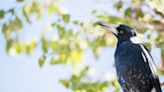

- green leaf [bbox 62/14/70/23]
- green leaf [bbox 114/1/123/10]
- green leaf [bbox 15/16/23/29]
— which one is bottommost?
green leaf [bbox 62/14/70/23]

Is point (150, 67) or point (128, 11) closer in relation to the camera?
point (150, 67)

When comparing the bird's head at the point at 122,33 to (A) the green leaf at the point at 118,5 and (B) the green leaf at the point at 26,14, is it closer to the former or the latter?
(B) the green leaf at the point at 26,14

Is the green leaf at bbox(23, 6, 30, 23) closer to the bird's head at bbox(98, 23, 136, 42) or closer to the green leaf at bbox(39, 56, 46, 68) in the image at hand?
the green leaf at bbox(39, 56, 46, 68)

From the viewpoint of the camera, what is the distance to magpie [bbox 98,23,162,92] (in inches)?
123

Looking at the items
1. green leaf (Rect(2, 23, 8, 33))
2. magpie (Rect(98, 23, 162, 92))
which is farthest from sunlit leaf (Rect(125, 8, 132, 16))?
magpie (Rect(98, 23, 162, 92))

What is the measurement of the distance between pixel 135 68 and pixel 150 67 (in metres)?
0.07

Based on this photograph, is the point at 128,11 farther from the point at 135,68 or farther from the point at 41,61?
the point at 135,68

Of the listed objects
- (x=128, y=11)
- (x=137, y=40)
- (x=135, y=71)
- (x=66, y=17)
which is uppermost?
(x=128, y=11)

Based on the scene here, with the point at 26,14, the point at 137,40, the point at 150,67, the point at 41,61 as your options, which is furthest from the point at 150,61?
the point at 26,14

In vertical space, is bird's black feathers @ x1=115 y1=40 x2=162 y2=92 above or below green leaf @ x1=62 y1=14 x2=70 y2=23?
below

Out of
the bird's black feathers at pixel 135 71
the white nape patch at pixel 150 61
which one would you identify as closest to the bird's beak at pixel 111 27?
the bird's black feathers at pixel 135 71

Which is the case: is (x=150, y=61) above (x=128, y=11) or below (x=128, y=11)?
below

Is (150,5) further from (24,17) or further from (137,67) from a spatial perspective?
(137,67)

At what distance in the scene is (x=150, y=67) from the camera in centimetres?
317
